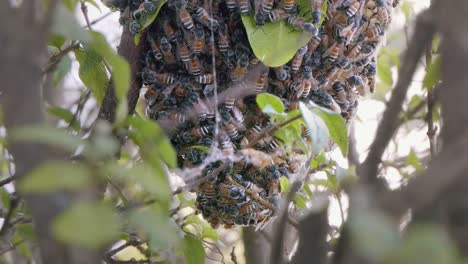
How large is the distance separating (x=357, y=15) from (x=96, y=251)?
2.21ft

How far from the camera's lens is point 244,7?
1003mm

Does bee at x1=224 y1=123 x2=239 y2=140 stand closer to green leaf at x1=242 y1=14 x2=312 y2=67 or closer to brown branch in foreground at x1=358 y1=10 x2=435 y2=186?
green leaf at x1=242 y1=14 x2=312 y2=67

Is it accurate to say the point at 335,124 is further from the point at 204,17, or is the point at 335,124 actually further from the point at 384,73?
the point at 384,73

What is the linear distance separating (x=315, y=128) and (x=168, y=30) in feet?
1.26

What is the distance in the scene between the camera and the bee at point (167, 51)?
40.6 inches

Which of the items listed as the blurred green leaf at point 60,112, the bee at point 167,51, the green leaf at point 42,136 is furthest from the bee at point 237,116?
the green leaf at point 42,136

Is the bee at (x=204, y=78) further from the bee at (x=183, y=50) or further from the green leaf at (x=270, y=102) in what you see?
the green leaf at (x=270, y=102)

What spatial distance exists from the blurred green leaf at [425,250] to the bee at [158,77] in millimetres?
686

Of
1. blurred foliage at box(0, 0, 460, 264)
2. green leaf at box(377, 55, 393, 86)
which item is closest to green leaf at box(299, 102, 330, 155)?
blurred foliage at box(0, 0, 460, 264)

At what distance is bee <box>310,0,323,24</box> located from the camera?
100cm

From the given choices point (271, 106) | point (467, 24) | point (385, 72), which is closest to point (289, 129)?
point (271, 106)

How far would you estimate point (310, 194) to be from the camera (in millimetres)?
1186

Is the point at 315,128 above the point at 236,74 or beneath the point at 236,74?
above

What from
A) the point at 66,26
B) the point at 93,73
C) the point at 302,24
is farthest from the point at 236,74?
the point at 66,26
